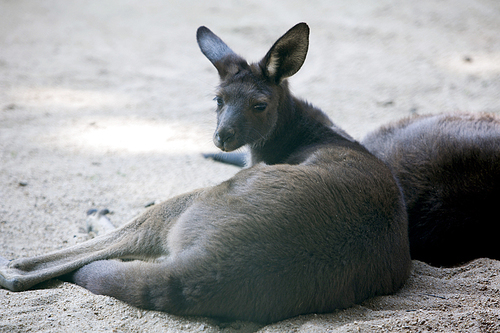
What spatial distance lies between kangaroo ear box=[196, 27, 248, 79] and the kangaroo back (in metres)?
1.66

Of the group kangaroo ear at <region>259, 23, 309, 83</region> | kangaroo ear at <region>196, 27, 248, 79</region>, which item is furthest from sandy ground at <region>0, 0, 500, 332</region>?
kangaroo ear at <region>259, 23, 309, 83</region>

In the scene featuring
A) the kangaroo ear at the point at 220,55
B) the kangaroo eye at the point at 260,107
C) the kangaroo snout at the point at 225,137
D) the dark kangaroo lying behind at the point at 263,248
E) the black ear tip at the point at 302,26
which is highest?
the black ear tip at the point at 302,26

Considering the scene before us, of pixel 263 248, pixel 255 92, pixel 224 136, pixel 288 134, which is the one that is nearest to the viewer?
pixel 263 248

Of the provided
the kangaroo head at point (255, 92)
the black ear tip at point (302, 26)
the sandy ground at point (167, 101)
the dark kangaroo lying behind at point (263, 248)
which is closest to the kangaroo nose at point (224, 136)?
the kangaroo head at point (255, 92)

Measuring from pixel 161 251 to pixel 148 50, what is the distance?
6.86m

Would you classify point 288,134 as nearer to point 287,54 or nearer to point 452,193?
point 287,54

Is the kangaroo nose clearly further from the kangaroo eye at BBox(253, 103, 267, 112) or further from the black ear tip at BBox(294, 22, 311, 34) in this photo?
the black ear tip at BBox(294, 22, 311, 34)

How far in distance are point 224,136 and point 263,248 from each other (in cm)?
138

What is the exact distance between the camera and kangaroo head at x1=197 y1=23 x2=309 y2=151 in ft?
12.1

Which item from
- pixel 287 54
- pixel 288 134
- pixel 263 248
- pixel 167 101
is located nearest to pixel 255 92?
pixel 287 54

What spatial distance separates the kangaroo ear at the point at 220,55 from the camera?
13.1 feet

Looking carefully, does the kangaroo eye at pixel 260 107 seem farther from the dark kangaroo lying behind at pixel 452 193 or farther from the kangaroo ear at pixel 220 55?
the dark kangaroo lying behind at pixel 452 193

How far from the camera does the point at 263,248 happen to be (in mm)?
2537

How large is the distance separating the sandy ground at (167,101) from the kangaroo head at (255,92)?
53.6 inches
